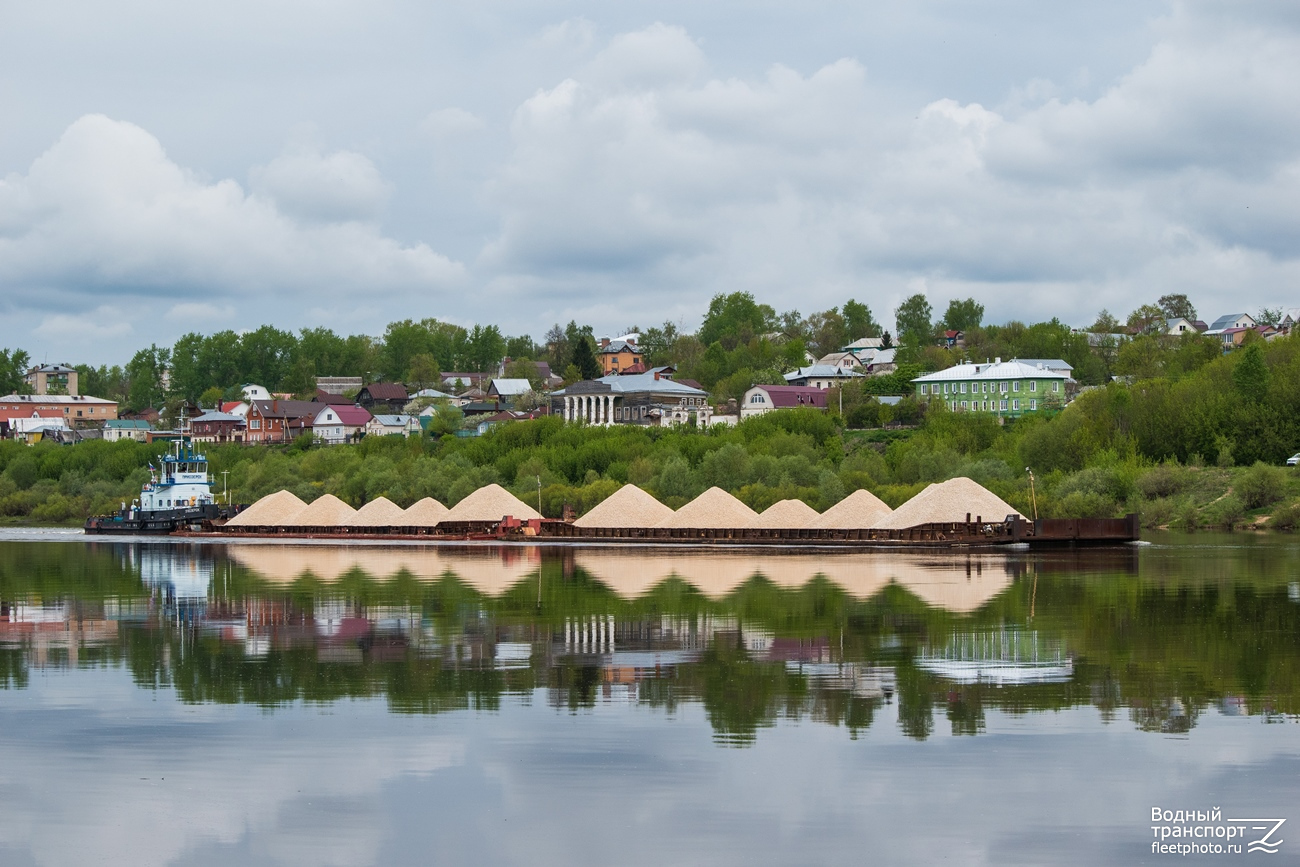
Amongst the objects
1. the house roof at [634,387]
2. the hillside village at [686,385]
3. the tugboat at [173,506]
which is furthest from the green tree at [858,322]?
the tugboat at [173,506]

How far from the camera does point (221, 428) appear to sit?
150 m

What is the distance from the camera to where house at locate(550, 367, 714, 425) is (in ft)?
424

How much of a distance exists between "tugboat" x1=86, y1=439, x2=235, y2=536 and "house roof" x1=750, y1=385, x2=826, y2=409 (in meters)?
51.9

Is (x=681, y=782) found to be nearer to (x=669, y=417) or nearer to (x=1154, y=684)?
(x=1154, y=684)

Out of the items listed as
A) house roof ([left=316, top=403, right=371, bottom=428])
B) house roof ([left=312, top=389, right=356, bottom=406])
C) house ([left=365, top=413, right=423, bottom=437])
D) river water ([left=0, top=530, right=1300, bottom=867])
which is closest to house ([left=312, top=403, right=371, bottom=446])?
house roof ([left=316, top=403, right=371, bottom=428])

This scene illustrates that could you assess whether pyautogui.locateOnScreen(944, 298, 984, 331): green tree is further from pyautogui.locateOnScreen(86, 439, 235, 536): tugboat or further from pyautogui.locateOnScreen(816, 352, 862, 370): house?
pyautogui.locateOnScreen(86, 439, 235, 536): tugboat

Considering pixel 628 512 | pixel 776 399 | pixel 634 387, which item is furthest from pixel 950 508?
pixel 634 387

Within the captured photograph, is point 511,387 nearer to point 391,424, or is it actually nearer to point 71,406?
point 391,424

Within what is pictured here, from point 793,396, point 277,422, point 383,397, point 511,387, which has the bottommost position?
point 793,396

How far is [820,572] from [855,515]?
63.1ft

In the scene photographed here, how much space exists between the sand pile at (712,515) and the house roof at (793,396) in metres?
54.9

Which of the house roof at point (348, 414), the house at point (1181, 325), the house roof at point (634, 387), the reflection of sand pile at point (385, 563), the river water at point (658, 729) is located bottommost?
the river water at point (658, 729)

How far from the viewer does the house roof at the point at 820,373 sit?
143 m

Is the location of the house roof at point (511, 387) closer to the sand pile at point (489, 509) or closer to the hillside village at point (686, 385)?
the hillside village at point (686, 385)
